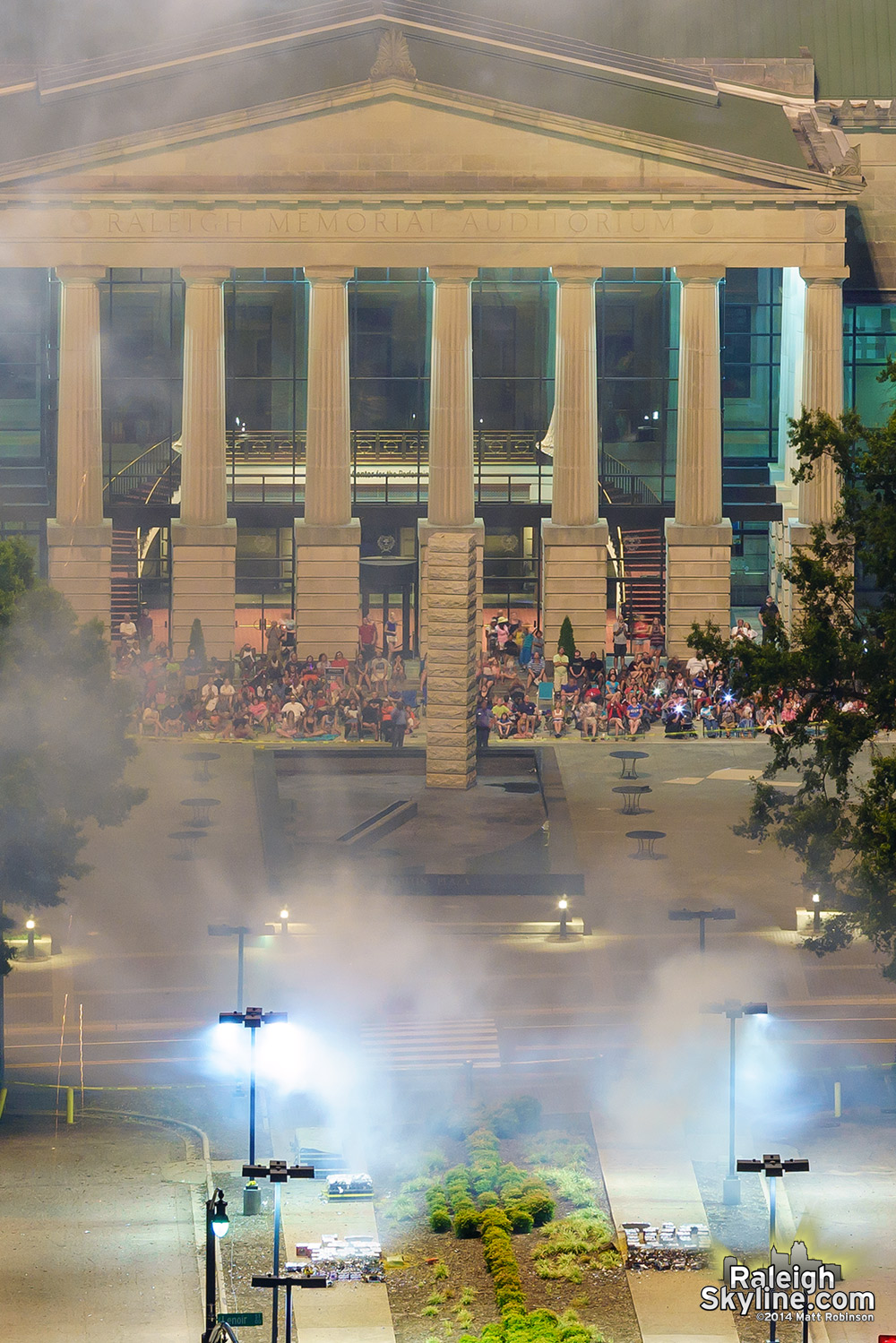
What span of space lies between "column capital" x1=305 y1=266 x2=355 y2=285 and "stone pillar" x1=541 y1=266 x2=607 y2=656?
265 inches

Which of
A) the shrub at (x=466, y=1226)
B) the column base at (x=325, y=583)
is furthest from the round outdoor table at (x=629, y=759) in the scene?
the shrub at (x=466, y=1226)

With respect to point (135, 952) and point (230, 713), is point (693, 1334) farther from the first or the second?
point (230, 713)

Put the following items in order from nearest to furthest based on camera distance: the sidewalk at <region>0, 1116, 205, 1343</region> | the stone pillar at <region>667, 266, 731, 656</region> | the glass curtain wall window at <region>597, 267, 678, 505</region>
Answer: the sidewalk at <region>0, 1116, 205, 1343</region> < the stone pillar at <region>667, 266, 731, 656</region> < the glass curtain wall window at <region>597, 267, 678, 505</region>

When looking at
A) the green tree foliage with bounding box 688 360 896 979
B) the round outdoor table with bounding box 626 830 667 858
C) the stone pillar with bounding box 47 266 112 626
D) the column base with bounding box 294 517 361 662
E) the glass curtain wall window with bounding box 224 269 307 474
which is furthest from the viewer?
the glass curtain wall window with bounding box 224 269 307 474

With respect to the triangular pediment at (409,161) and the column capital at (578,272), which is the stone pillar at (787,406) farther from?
the column capital at (578,272)

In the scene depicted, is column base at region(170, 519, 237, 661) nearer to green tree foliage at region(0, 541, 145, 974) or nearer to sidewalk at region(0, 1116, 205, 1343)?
green tree foliage at region(0, 541, 145, 974)

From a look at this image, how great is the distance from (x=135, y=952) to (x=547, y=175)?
3692cm

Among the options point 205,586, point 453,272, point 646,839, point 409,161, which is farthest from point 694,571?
point 646,839

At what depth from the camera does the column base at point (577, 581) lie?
81188 millimetres

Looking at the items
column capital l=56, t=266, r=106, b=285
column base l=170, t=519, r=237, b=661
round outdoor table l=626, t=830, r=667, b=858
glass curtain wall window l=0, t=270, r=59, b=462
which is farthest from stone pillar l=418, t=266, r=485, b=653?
round outdoor table l=626, t=830, r=667, b=858

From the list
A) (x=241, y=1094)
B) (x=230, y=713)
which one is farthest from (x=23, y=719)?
(x=230, y=713)

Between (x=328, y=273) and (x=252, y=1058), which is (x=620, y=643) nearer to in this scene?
(x=328, y=273)

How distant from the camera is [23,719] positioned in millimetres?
42250

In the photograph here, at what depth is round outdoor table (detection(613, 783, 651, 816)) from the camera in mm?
61656
